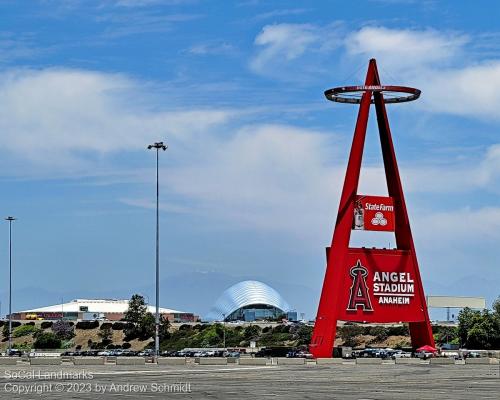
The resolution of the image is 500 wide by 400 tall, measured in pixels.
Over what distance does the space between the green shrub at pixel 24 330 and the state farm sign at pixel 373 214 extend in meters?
102

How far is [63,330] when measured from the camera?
16700 cm

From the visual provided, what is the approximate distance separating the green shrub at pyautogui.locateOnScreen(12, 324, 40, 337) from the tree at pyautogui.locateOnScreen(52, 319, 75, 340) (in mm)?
3831

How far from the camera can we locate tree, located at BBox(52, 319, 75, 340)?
16362 centimetres

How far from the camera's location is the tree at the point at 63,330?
6442 inches

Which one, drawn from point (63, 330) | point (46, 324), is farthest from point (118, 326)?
point (46, 324)

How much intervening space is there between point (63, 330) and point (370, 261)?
311ft

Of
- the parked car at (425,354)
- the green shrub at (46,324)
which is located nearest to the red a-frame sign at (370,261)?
the parked car at (425,354)

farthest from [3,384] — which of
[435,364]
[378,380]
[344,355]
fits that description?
[344,355]

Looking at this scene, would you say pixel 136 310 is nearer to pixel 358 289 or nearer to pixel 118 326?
pixel 118 326

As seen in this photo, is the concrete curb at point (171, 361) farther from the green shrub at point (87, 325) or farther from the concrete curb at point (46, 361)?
the green shrub at point (87, 325)

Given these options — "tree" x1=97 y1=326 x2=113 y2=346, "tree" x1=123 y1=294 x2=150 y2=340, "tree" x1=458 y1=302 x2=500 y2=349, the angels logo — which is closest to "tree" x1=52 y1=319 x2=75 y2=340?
"tree" x1=97 y1=326 x2=113 y2=346

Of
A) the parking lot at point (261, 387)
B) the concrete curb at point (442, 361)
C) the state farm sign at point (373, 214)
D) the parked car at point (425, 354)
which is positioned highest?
the state farm sign at point (373, 214)

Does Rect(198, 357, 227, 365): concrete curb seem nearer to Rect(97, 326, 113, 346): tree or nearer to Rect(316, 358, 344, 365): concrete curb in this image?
Rect(316, 358, 344, 365): concrete curb

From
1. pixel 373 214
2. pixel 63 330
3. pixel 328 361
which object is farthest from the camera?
pixel 63 330
